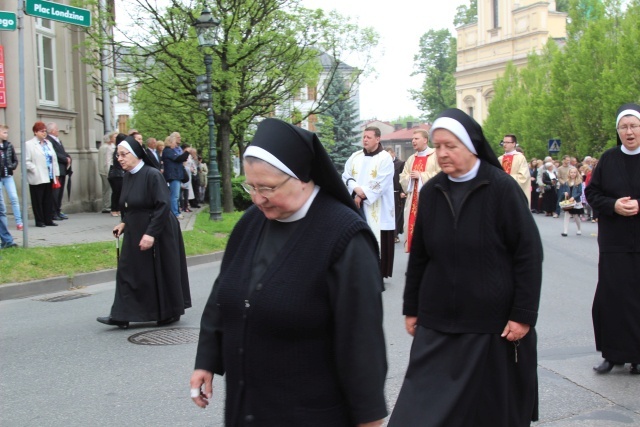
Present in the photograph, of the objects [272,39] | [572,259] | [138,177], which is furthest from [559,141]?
[138,177]

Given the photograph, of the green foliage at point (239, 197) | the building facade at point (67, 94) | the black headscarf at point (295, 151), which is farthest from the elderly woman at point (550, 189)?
Answer: the black headscarf at point (295, 151)

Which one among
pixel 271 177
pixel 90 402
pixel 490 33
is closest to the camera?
pixel 271 177

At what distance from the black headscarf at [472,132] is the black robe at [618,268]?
237 centimetres

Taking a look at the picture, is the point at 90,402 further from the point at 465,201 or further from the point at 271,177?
the point at 271,177

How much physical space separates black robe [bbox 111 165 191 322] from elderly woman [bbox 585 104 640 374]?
4.20 m

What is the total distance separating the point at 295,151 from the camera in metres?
2.90

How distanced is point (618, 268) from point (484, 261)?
2.57 meters

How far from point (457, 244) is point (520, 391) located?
84 cm

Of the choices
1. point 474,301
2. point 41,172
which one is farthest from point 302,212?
point 41,172

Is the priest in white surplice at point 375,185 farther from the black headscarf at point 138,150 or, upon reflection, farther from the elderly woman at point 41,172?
the elderly woman at point 41,172

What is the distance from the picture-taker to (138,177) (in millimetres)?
8086

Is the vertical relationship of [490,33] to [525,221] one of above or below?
above

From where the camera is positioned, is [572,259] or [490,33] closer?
[572,259]

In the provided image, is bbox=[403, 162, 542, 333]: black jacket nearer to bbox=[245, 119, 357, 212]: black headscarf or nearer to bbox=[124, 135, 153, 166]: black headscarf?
bbox=[245, 119, 357, 212]: black headscarf
